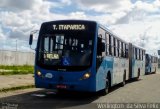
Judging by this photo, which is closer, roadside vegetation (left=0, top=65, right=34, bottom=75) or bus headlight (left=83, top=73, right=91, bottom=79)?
bus headlight (left=83, top=73, right=91, bottom=79)

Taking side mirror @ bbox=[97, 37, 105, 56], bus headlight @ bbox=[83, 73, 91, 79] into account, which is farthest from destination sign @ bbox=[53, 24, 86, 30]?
bus headlight @ bbox=[83, 73, 91, 79]

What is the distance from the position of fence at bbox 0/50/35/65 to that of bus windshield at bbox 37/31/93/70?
105 feet

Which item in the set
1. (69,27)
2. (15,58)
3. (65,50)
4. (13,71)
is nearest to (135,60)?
(13,71)

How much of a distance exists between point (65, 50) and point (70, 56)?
34 centimetres

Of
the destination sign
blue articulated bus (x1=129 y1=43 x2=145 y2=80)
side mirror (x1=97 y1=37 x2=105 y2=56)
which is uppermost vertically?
the destination sign

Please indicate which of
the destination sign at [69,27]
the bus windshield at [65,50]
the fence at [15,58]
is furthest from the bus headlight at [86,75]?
the fence at [15,58]

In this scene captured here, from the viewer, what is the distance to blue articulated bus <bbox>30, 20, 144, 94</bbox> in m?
14.0

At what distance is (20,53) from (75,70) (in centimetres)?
3759

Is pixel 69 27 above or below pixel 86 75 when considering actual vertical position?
above

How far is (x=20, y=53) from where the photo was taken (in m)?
50.8

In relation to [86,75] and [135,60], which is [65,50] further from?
[135,60]

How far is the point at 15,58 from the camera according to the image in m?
49.7

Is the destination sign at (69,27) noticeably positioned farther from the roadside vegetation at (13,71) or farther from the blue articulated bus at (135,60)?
the roadside vegetation at (13,71)

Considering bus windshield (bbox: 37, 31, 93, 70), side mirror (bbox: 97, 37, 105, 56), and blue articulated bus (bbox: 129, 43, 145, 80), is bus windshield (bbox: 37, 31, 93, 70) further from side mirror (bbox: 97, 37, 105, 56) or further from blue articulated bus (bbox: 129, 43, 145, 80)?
blue articulated bus (bbox: 129, 43, 145, 80)
